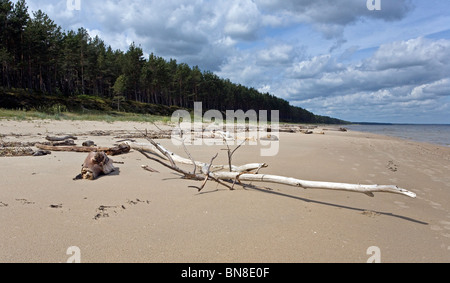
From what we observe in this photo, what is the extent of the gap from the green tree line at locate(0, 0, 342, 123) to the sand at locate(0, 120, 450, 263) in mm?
42355

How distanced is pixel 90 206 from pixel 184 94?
2710 inches

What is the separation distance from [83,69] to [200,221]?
58.2 m

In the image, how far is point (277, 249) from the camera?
238 centimetres

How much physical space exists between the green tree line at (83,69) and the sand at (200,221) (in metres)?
42.4

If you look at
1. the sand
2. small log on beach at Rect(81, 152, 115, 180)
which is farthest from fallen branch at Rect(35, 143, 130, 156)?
small log on beach at Rect(81, 152, 115, 180)

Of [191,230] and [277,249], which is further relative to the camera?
[191,230]

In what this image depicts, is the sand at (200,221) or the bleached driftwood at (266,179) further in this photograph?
the bleached driftwood at (266,179)

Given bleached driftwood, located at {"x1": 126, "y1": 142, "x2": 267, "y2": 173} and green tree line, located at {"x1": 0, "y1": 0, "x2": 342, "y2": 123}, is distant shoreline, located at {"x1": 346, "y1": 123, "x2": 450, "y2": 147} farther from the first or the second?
green tree line, located at {"x1": 0, "y1": 0, "x2": 342, "y2": 123}

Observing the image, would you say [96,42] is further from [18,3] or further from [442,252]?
[442,252]

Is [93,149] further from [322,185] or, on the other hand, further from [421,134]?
[421,134]

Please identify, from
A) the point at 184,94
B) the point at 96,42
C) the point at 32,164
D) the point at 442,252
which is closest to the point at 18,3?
the point at 96,42

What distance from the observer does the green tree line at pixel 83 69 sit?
128 feet

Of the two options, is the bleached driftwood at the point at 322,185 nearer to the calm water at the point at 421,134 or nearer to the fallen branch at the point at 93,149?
the fallen branch at the point at 93,149

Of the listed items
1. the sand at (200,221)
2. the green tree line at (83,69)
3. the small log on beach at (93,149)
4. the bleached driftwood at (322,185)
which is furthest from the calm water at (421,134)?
the green tree line at (83,69)
